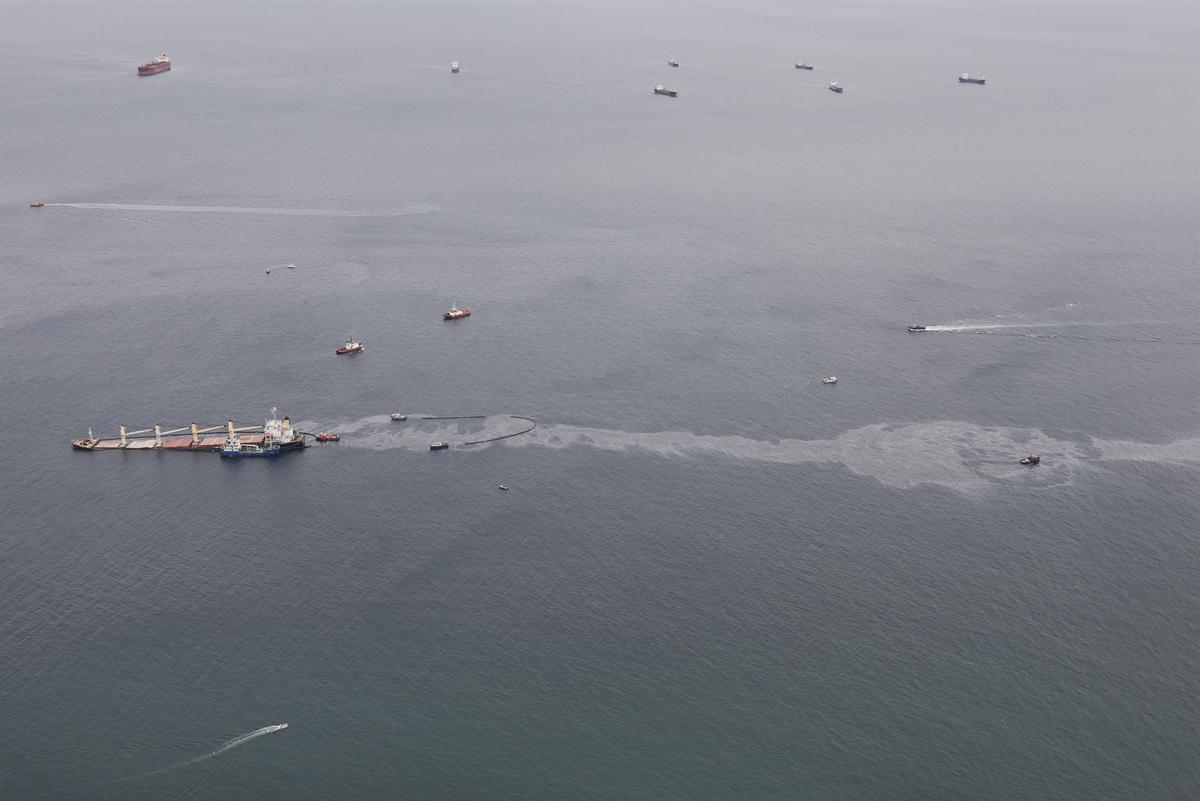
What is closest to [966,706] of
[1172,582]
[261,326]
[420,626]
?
[1172,582]

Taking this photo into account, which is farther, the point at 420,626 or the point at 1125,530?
the point at 1125,530

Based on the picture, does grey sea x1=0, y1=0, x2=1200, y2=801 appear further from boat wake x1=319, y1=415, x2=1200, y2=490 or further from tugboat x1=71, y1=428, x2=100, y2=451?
tugboat x1=71, y1=428, x2=100, y2=451

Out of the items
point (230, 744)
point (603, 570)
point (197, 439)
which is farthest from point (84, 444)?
point (603, 570)

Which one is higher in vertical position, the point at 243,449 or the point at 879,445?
the point at 243,449

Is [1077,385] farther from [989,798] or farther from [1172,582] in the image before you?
[989,798]

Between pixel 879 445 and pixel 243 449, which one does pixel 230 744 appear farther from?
pixel 879 445

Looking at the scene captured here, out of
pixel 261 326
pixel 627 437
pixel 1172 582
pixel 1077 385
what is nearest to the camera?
pixel 1172 582

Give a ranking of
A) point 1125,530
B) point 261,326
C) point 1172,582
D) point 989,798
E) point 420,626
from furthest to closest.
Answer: point 261,326
point 1125,530
point 1172,582
point 420,626
point 989,798
